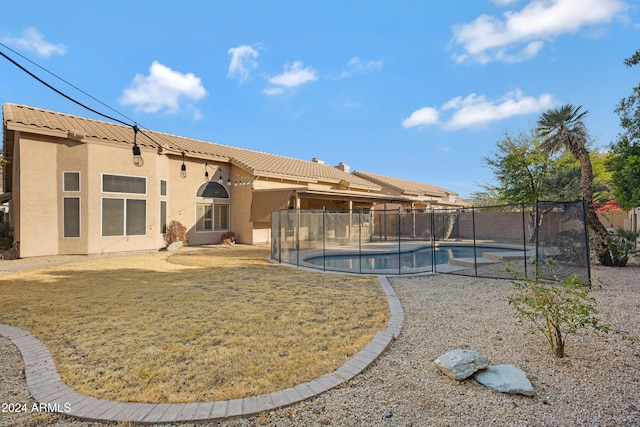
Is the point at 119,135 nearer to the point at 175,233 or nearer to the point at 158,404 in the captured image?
the point at 175,233

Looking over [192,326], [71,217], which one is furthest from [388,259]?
[71,217]

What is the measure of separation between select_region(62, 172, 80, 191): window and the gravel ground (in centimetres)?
1000

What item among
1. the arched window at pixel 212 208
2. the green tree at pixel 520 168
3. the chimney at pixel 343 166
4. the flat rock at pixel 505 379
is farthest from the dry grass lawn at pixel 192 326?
the chimney at pixel 343 166

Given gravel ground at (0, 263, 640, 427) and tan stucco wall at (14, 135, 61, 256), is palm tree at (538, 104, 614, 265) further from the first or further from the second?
tan stucco wall at (14, 135, 61, 256)

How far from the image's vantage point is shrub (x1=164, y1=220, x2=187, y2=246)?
14.7m

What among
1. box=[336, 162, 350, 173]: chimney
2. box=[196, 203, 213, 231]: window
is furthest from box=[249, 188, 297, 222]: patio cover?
box=[336, 162, 350, 173]: chimney

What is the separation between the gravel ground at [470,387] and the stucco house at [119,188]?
31.0 ft

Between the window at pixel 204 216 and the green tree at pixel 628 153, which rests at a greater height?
the green tree at pixel 628 153

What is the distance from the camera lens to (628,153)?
29.3ft

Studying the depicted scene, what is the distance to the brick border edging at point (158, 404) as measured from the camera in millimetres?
2484

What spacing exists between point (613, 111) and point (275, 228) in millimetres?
12221

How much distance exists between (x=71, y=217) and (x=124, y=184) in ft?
7.49

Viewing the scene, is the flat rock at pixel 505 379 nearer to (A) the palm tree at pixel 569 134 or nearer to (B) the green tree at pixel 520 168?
(A) the palm tree at pixel 569 134

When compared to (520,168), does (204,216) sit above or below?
below
